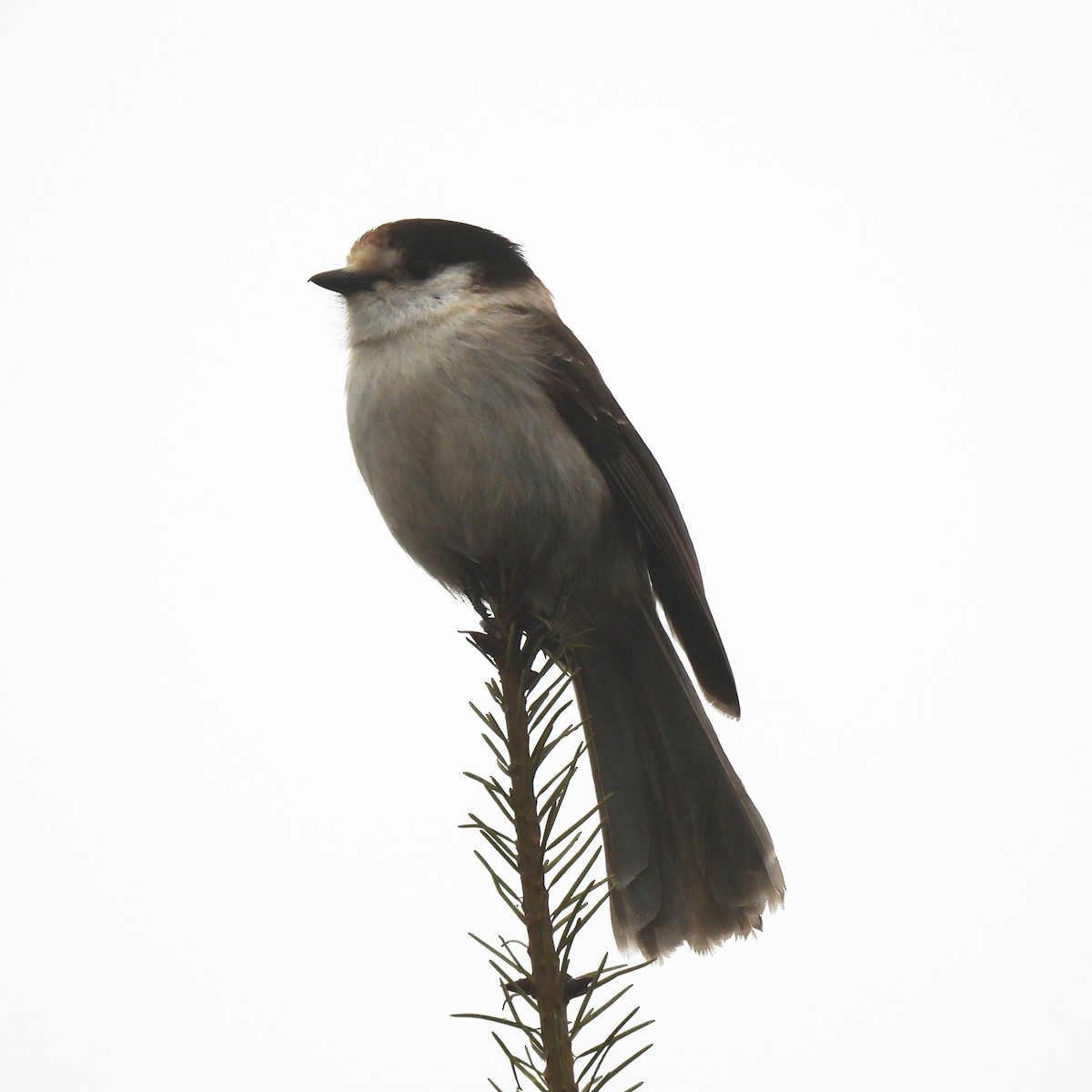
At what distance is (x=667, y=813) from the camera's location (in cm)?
338

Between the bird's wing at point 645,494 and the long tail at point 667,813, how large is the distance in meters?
0.12

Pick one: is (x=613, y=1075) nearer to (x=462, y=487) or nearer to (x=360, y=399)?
(x=462, y=487)

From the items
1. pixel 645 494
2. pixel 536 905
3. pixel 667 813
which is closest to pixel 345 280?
pixel 645 494

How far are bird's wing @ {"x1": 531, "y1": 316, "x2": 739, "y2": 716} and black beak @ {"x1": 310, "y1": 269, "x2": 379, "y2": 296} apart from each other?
532 millimetres

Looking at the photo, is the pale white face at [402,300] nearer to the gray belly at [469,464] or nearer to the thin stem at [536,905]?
the gray belly at [469,464]

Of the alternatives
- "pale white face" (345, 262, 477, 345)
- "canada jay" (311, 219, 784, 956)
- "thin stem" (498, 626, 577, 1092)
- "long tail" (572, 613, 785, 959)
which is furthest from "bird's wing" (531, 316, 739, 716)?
"thin stem" (498, 626, 577, 1092)

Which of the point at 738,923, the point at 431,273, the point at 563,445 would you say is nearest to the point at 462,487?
the point at 563,445

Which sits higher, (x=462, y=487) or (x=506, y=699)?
(x=462, y=487)

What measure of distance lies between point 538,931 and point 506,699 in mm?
480

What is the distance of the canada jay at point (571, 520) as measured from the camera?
10.8 feet

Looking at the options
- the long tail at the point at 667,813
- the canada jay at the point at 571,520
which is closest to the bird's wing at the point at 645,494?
the canada jay at the point at 571,520

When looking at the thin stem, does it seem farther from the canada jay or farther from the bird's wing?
the bird's wing

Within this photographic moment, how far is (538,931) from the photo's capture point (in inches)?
73.0

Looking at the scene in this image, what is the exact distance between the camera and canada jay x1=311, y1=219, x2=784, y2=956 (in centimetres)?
328
